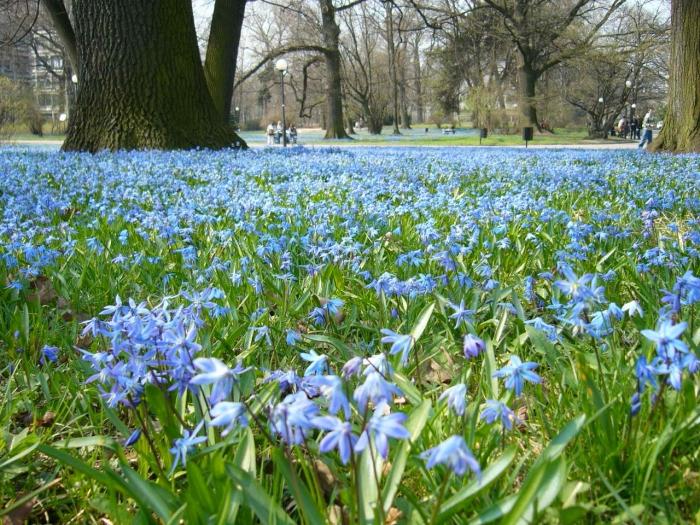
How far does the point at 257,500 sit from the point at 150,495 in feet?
0.71

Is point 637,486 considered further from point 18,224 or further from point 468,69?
point 468,69

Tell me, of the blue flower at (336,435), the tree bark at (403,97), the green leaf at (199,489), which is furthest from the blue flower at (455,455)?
the tree bark at (403,97)

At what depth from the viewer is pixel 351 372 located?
3.46 ft

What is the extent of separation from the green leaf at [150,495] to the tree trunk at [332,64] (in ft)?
98.3

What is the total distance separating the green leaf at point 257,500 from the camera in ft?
3.35

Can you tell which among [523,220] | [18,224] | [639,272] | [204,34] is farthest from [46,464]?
[204,34]

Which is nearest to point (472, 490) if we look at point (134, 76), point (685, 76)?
point (134, 76)

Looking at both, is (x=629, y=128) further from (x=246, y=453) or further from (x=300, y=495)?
(x=300, y=495)

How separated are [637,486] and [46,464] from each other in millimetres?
1365

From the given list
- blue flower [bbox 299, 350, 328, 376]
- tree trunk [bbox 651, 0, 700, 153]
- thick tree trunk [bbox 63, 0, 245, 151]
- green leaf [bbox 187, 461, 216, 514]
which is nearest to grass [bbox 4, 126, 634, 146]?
thick tree trunk [bbox 63, 0, 245, 151]

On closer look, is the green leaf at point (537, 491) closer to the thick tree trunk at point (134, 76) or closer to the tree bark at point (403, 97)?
the thick tree trunk at point (134, 76)

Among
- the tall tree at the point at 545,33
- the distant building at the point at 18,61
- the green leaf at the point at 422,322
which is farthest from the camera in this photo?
the distant building at the point at 18,61

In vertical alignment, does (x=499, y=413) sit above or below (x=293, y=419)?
below

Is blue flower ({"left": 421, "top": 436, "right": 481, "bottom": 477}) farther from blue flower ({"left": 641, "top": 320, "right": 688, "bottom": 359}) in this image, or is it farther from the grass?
the grass
